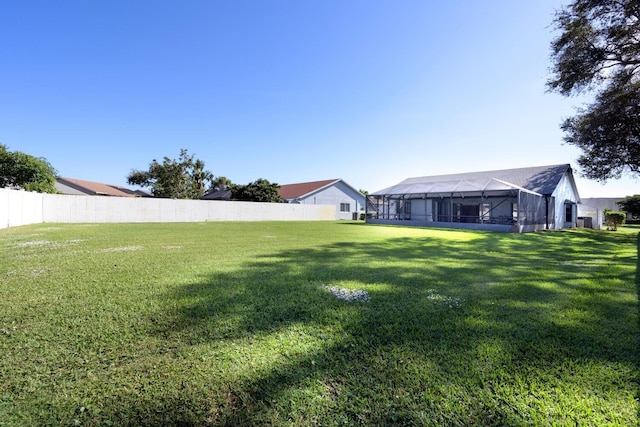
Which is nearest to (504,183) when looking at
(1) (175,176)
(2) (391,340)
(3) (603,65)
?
(3) (603,65)

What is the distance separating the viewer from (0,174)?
20.9 meters

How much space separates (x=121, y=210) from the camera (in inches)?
708

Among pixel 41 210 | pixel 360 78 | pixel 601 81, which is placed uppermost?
pixel 360 78

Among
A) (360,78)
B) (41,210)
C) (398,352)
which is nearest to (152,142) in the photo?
(41,210)

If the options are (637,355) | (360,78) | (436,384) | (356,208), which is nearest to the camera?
(436,384)

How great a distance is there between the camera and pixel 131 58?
13836 millimetres

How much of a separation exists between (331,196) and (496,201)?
1665cm

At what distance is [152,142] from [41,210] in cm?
1500

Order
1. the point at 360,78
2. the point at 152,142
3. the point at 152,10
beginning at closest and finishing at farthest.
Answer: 1. the point at 152,10
2. the point at 360,78
3. the point at 152,142

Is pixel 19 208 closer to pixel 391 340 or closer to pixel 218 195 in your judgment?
pixel 391 340

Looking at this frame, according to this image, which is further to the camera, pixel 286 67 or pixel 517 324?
pixel 286 67

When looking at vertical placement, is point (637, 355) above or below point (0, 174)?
below

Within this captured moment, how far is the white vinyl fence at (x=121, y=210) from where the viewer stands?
497 inches

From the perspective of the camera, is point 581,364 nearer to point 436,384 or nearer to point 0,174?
point 436,384
